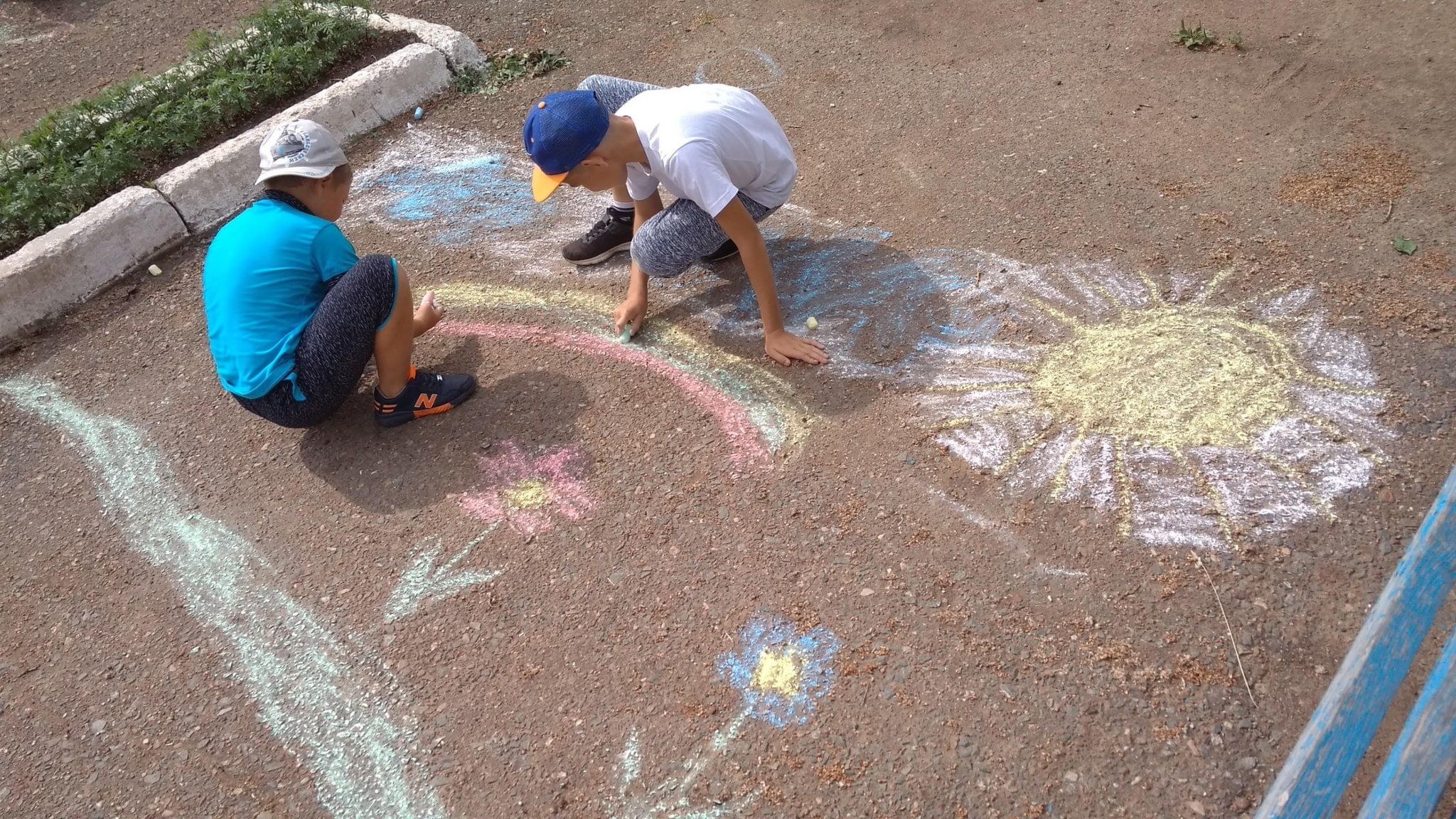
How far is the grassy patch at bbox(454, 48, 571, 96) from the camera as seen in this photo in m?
4.71

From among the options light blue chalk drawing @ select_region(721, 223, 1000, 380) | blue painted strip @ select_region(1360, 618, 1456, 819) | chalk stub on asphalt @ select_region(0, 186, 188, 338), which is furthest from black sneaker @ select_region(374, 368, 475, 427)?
blue painted strip @ select_region(1360, 618, 1456, 819)

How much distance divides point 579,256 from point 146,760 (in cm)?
215

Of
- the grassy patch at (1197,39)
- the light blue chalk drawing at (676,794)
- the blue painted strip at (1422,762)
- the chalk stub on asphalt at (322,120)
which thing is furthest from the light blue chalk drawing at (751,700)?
the grassy patch at (1197,39)

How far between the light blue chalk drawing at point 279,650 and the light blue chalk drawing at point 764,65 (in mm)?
2905

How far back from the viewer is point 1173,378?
2.69 metres

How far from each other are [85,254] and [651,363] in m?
2.40

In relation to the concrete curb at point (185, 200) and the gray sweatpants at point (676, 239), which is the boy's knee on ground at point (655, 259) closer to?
the gray sweatpants at point (676, 239)

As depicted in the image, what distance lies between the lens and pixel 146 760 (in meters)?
2.22

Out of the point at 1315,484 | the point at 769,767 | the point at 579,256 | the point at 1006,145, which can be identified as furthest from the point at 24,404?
the point at 1315,484

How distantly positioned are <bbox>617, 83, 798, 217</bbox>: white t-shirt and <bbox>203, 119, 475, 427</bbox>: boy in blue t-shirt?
0.90 m

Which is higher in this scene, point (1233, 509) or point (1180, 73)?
point (1180, 73)

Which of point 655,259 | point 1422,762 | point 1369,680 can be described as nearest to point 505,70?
point 655,259

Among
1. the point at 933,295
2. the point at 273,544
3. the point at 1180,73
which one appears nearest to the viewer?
the point at 273,544

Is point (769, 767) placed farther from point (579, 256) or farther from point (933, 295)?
point (579, 256)
